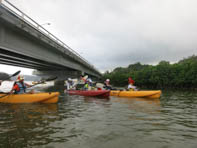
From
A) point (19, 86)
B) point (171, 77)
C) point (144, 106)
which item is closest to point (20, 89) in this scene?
point (19, 86)

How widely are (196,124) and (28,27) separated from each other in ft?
49.1

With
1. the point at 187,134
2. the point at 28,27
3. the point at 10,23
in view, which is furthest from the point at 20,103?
the point at 187,134

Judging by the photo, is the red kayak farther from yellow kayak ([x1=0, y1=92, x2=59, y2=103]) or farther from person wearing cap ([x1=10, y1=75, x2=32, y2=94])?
person wearing cap ([x1=10, y1=75, x2=32, y2=94])

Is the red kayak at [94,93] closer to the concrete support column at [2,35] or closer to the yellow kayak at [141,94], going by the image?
the yellow kayak at [141,94]

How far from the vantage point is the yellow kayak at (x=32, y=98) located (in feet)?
36.2

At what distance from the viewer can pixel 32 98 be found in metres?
11.1

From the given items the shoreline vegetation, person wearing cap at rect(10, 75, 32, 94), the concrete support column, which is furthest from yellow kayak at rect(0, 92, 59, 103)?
the shoreline vegetation

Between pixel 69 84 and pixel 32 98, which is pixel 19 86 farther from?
pixel 69 84

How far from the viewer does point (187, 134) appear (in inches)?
200

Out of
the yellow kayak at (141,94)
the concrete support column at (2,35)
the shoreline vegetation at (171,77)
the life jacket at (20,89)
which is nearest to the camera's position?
the life jacket at (20,89)

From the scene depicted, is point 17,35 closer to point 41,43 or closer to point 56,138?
point 41,43

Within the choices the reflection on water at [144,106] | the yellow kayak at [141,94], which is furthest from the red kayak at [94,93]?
the reflection on water at [144,106]

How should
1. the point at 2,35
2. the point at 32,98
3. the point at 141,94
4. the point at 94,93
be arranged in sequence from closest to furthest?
1. the point at 32,98
2. the point at 2,35
3. the point at 141,94
4. the point at 94,93

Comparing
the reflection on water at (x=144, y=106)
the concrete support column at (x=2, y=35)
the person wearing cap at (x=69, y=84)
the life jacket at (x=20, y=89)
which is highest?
the concrete support column at (x=2, y=35)
